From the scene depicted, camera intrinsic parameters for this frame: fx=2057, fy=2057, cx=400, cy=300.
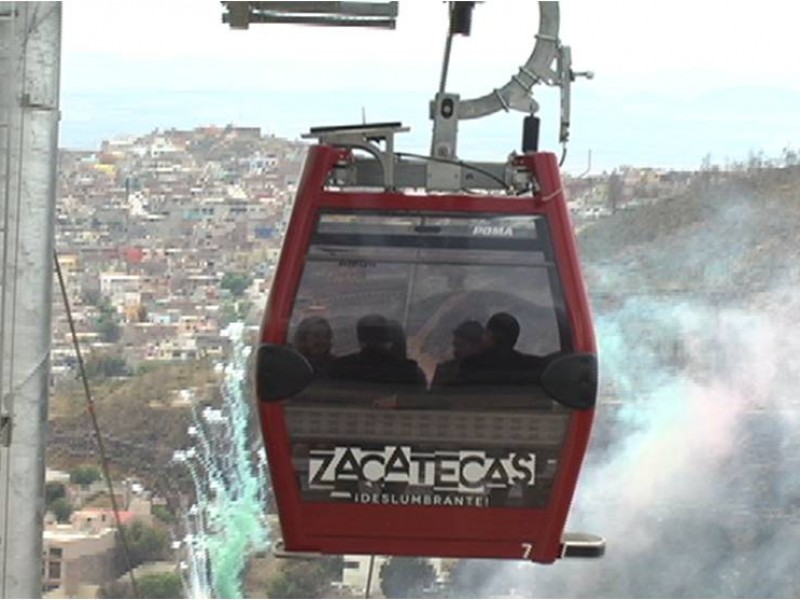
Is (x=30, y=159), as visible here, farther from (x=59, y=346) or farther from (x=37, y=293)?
(x=59, y=346)

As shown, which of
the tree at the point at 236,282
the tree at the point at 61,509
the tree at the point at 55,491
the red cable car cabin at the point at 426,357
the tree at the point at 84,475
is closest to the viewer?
the red cable car cabin at the point at 426,357

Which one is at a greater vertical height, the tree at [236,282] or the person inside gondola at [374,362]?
the person inside gondola at [374,362]

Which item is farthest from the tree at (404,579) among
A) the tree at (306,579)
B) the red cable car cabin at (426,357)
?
the red cable car cabin at (426,357)

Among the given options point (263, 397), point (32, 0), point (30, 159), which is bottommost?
point (263, 397)

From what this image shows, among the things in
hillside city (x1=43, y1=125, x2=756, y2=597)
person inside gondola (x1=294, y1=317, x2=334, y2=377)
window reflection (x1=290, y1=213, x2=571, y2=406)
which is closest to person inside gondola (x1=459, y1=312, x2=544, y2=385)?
window reflection (x1=290, y1=213, x2=571, y2=406)

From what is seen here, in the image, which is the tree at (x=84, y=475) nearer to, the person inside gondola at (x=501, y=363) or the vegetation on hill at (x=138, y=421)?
the vegetation on hill at (x=138, y=421)

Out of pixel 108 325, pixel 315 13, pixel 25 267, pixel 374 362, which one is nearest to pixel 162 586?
pixel 108 325

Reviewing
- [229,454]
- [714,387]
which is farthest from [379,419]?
[714,387]

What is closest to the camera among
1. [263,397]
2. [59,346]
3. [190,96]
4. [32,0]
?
[263,397]
